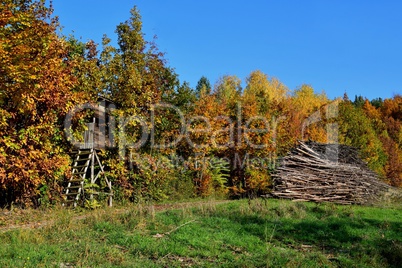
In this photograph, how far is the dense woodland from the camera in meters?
11.0

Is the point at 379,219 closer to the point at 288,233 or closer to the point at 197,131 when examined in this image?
the point at 288,233

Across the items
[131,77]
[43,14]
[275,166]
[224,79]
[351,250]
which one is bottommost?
[351,250]

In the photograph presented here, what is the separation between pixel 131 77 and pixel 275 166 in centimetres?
798

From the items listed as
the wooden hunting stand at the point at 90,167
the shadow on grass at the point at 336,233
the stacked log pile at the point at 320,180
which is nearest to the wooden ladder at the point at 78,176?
the wooden hunting stand at the point at 90,167

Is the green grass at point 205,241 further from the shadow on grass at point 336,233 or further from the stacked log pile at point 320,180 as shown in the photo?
the stacked log pile at point 320,180

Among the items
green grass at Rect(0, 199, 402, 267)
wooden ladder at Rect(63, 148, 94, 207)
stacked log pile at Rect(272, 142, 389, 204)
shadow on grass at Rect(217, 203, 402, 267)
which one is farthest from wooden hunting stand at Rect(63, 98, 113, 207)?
stacked log pile at Rect(272, 142, 389, 204)

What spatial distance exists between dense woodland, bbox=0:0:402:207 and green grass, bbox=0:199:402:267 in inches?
96.7

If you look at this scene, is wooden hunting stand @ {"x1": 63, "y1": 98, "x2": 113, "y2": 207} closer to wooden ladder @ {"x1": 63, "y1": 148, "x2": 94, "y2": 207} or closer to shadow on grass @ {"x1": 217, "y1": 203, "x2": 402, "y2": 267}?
wooden ladder @ {"x1": 63, "y1": 148, "x2": 94, "y2": 207}

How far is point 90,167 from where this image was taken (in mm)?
15000

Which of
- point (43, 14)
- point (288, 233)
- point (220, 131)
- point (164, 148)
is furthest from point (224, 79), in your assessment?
point (288, 233)

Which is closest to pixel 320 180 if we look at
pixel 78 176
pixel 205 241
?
pixel 78 176

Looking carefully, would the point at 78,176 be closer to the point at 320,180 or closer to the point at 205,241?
the point at 205,241

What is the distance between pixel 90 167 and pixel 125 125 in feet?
7.01

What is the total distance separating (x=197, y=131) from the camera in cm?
1911
